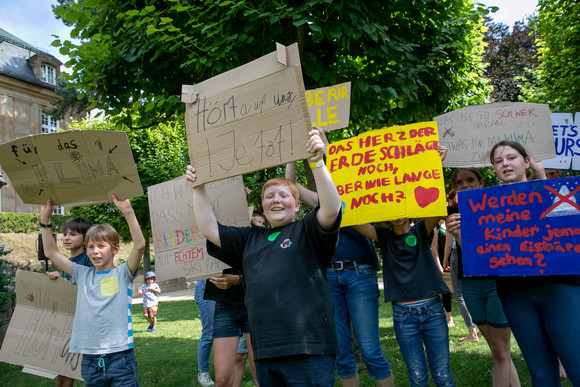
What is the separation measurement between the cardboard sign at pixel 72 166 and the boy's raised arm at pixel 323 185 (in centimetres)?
168

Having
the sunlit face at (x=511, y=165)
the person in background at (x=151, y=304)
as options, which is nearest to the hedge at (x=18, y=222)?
the person in background at (x=151, y=304)

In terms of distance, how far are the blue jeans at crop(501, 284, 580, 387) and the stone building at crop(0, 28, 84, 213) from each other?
31.7 meters

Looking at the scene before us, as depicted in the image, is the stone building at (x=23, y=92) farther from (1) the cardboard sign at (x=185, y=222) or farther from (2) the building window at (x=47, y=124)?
(1) the cardboard sign at (x=185, y=222)

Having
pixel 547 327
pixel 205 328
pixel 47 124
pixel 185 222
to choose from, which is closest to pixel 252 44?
pixel 185 222

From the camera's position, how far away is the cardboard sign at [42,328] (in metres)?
3.81

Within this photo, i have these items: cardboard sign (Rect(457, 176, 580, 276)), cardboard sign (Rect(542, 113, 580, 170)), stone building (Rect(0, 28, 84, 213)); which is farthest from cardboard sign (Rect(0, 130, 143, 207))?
stone building (Rect(0, 28, 84, 213))

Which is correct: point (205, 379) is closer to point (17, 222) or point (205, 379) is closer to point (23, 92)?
point (17, 222)

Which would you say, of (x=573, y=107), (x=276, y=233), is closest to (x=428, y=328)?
(x=276, y=233)

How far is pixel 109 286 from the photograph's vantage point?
11.1ft

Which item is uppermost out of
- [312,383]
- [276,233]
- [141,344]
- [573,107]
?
[573,107]

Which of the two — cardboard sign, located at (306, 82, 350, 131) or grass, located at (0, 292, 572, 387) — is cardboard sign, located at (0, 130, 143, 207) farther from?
grass, located at (0, 292, 572, 387)

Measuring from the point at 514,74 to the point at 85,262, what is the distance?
70.4 feet

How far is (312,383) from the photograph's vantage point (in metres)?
2.32

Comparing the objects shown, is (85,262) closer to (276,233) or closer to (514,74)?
(276,233)
